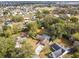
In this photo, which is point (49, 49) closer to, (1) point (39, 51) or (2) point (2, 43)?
(1) point (39, 51)

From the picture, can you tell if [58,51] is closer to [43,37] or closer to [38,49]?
[38,49]

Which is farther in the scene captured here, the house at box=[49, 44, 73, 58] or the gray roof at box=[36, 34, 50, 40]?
the gray roof at box=[36, 34, 50, 40]

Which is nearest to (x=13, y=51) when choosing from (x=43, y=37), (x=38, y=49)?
(x=38, y=49)

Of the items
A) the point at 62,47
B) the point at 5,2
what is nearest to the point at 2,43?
the point at 62,47

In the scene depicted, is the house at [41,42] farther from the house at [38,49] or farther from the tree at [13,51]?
the tree at [13,51]

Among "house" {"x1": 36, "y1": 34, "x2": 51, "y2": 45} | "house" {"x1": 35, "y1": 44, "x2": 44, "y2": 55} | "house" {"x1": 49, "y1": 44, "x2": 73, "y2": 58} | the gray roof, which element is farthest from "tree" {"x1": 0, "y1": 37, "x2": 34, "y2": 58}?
the gray roof

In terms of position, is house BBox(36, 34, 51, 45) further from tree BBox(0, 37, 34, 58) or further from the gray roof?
tree BBox(0, 37, 34, 58)

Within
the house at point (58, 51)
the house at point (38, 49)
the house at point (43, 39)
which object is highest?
the house at point (43, 39)

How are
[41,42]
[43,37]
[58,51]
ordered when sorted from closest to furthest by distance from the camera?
[58,51]
[41,42]
[43,37]

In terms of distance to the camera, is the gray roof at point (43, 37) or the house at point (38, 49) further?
the gray roof at point (43, 37)

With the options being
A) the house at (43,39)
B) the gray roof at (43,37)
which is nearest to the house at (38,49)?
the house at (43,39)

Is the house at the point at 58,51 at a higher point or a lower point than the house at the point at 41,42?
lower
